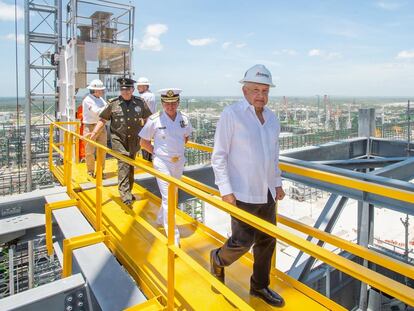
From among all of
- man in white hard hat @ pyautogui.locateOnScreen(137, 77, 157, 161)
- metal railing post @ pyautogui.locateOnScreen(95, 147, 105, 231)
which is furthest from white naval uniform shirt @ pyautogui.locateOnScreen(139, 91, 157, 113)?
metal railing post @ pyautogui.locateOnScreen(95, 147, 105, 231)

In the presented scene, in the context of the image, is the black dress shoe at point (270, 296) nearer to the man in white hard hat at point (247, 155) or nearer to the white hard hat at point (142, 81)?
the man in white hard hat at point (247, 155)

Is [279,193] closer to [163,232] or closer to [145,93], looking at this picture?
[163,232]

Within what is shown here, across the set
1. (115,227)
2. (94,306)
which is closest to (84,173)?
(115,227)

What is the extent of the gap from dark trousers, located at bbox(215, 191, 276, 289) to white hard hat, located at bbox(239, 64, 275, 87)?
2.63 ft

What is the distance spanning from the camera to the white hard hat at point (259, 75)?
225 cm

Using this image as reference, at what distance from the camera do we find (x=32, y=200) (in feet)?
16.8

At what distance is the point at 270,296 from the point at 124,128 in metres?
2.86

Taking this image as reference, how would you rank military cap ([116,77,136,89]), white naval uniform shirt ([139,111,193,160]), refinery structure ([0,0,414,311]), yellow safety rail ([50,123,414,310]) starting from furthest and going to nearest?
military cap ([116,77,136,89]), white naval uniform shirt ([139,111,193,160]), refinery structure ([0,0,414,311]), yellow safety rail ([50,123,414,310])

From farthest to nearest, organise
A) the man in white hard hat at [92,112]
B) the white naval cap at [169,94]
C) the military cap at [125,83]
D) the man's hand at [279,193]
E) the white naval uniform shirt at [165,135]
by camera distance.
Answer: the man in white hard hat at [92,112], the military cap at [125,83], the white naval uniform shirt at [165,135], the white naval cap at [169,94], the man's hand at [279,193]

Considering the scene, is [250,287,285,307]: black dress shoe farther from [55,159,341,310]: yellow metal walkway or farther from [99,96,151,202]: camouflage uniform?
[99,96,151,202]: camouflage uniform

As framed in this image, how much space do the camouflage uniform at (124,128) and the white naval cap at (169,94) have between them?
106 cm

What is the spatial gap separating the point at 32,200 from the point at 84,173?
1430mm

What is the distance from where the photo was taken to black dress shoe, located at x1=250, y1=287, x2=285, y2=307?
2502 millimetres

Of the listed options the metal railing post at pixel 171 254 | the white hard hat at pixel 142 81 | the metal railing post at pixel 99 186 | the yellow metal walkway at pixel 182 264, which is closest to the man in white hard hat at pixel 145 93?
the white hard hat at pixel 142 81
